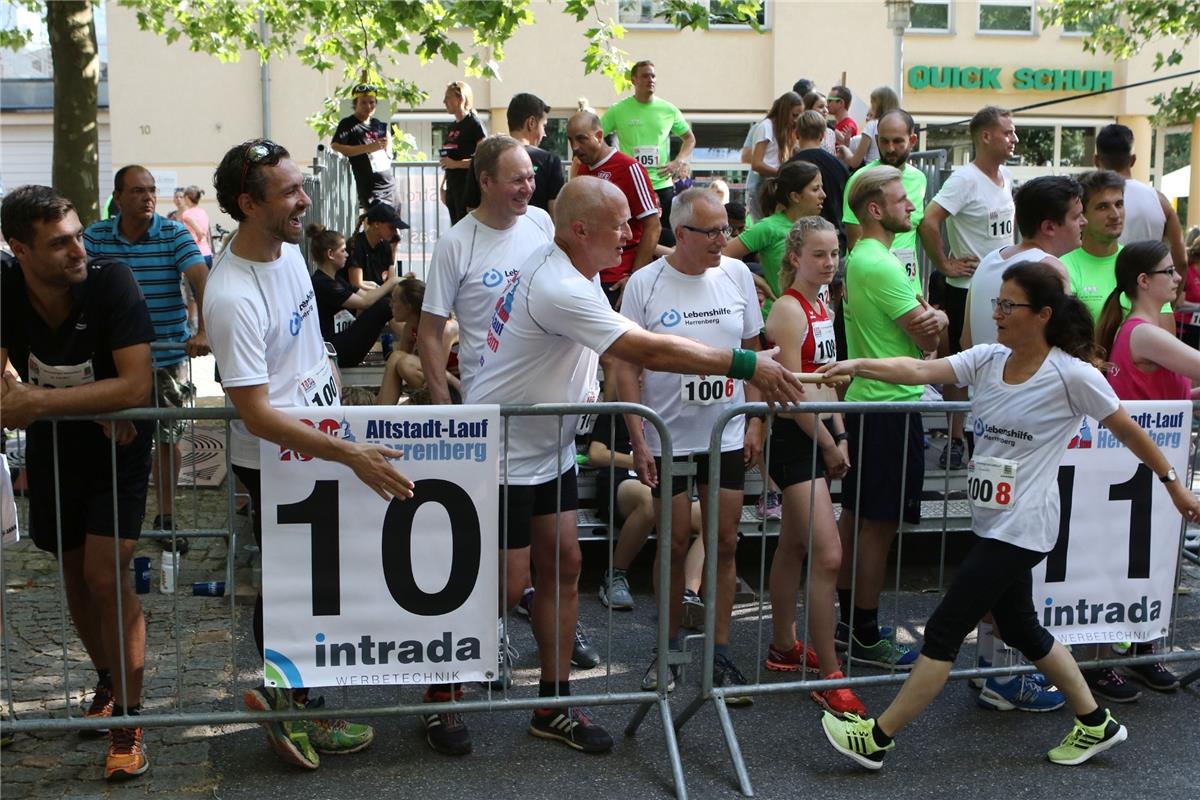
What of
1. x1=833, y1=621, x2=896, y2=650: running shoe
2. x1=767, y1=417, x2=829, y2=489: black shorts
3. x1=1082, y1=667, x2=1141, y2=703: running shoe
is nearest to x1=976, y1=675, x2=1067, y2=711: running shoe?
x1=1082, y1=667, x2=1141, y2=703: running shoe

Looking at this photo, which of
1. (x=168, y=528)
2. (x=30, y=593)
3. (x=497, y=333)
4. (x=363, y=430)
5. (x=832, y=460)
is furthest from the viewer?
(x=168, y=528)

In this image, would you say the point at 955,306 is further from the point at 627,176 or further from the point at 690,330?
the point at 690,330

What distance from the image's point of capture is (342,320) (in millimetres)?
9000

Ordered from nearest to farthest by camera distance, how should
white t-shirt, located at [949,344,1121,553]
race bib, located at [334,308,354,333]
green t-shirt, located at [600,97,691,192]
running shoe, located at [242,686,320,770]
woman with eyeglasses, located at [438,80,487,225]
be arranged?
1. white t-shirt, located at [949,344,1121,553]
2. running shoe, located at [242,686,320,770]
3. race bib, located at [334,308,354,333]
4. woman with eyeglasses, located at [438,80,487,225]
5. green t-shirt, located at [600,97,691,192]

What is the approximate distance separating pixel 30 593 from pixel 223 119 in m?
19.7

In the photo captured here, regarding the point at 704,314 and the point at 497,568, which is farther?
the point at 704,314

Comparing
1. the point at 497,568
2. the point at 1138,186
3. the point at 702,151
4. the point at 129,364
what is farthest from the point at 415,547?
the point at 702,151

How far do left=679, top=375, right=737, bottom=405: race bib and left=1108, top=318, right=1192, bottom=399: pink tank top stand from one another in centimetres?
171

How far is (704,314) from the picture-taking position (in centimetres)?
534

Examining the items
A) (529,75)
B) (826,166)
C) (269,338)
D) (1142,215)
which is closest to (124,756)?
(269,338)

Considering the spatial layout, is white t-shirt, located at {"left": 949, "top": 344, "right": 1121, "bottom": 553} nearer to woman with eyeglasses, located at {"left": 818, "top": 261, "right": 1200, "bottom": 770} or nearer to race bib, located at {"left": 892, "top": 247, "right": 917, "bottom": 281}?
woman with eyeglasses, located at {"left": 818, "top": 261, "right": 1200, "bottom": 770}

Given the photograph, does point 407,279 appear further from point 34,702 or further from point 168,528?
point 34,702

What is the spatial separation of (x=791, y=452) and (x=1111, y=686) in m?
1.75

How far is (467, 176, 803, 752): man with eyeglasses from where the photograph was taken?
14.7 feet
